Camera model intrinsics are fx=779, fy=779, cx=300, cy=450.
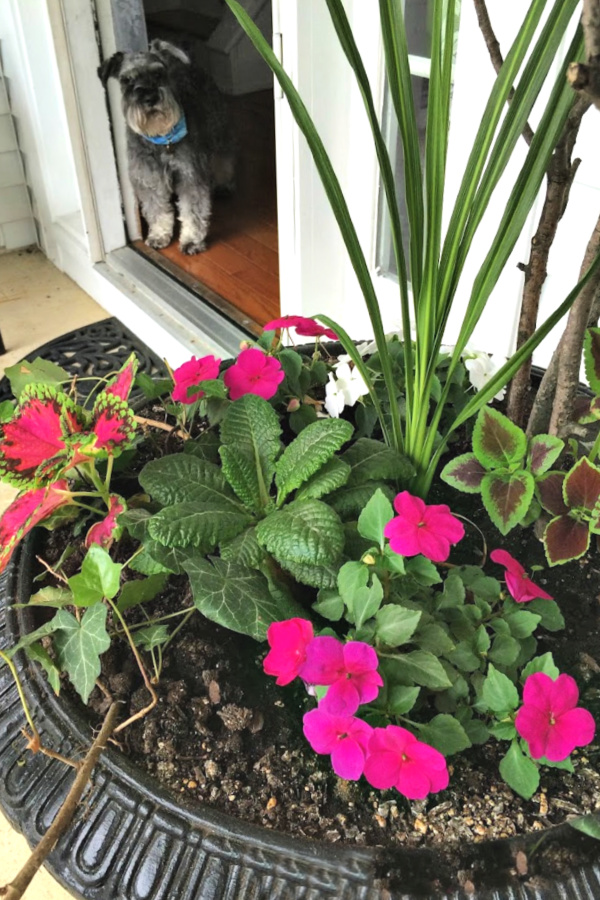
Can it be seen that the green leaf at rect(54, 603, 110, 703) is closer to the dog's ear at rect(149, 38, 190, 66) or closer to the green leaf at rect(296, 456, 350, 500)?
the green leaf at rect(296, 456, 350, 500)

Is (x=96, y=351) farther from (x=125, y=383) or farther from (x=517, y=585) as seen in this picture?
(x=517, y=585)

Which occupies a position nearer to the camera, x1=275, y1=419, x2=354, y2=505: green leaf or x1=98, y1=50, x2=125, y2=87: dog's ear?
x1=275, y1=419, x2=354, y2=505: green leaf

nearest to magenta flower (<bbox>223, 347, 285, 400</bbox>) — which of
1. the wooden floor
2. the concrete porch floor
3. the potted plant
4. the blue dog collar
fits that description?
the potted plant

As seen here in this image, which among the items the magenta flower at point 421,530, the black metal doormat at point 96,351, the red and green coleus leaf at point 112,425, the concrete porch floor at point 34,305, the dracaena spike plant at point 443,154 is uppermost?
the dracaena spike plant at point 443,154

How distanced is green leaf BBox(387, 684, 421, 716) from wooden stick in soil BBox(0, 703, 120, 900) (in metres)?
0.19

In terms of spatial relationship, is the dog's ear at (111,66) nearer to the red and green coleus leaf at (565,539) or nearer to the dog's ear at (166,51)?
the dog's ear at (166,51)

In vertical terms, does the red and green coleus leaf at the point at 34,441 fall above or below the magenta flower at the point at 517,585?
above

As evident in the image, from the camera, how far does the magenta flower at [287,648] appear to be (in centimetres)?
51

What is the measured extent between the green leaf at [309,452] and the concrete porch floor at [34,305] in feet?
3.85

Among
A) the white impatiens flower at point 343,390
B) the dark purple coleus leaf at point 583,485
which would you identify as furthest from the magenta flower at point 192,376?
the dark purple coleus leaf at point 583,485

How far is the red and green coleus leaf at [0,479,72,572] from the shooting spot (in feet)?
1.88

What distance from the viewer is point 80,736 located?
530 mm

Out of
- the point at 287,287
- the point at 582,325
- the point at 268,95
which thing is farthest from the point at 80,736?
the point at 268,95

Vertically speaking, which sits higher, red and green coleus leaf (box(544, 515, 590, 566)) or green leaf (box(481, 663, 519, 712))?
red and green coleus leaf (box(544, 515, 590, 566))
